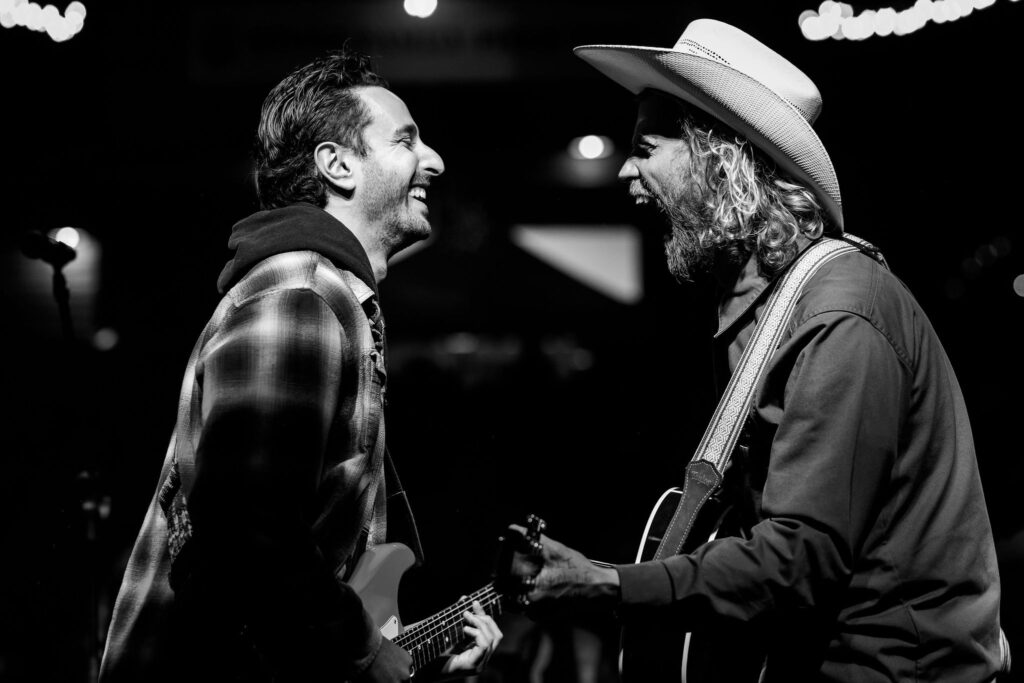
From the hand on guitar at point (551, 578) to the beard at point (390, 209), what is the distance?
3.84 feet

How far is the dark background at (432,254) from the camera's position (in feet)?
16.2

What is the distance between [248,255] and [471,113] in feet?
14.2

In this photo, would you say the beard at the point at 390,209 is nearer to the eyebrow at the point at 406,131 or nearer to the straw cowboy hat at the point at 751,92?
the eyebrow at the point at 406,131

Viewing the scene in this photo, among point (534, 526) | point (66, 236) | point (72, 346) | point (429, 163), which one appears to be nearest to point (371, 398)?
point (534, 526)

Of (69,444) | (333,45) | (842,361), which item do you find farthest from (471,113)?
(842,361)

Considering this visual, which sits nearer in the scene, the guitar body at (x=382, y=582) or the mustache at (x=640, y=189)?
the guitar body at (x=382, y=582)

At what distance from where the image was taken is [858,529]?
1.85 meters

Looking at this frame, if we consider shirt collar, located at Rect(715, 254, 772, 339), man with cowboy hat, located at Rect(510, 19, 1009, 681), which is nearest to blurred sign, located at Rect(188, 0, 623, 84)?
shirt collar, located at Rect(715, 254, 772, 339)

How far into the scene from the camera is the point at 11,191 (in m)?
5.22

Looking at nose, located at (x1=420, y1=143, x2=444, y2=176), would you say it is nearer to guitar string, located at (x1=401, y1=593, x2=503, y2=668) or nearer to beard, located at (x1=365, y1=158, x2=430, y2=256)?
beard, located at (x1=365, y1=158, x2=430, y2=256)

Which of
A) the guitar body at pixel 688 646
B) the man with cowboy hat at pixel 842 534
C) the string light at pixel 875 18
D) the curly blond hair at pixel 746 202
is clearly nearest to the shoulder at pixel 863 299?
the man with cowboy hat at pixel 842 534

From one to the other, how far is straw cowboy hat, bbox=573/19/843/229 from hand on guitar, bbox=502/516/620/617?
116 centimetres

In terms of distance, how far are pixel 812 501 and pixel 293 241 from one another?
1.33 m

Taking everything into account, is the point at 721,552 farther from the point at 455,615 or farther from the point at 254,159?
the point at 254,159
